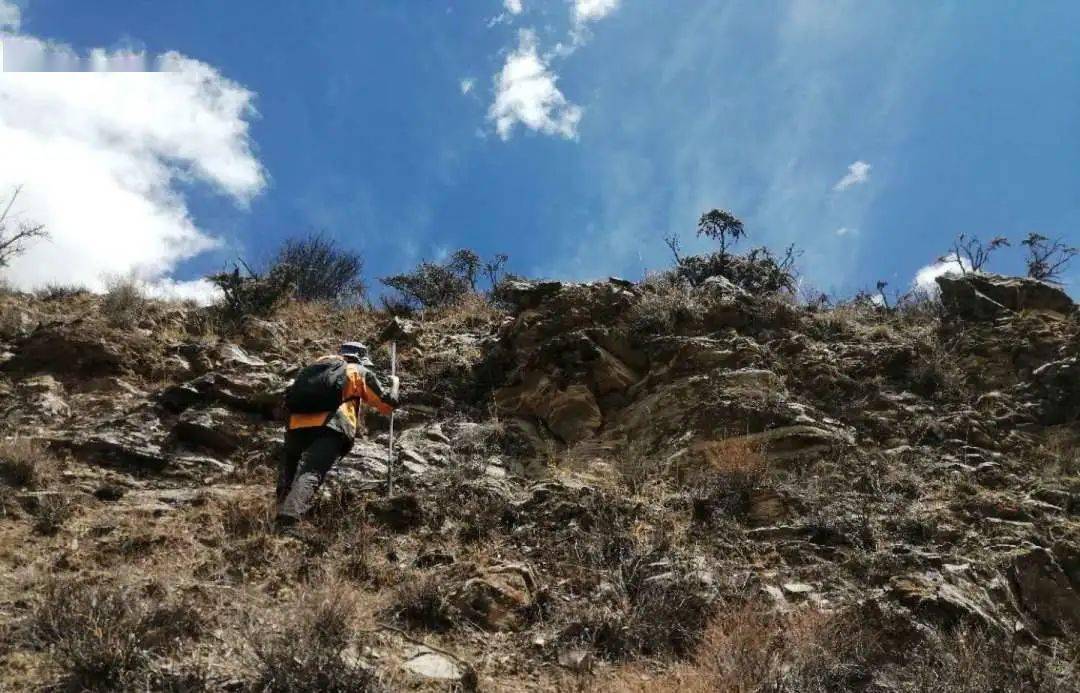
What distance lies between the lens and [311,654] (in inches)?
144

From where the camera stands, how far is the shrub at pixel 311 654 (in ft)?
11.7

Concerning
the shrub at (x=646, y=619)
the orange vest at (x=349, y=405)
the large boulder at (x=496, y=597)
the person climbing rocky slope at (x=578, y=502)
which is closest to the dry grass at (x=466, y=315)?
the person climbing rocky slope at (x=578, y=502)

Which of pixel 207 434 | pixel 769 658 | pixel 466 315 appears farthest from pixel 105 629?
pixel 466 315

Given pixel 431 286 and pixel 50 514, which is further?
pixel 431 286

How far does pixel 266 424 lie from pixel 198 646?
3.94 meters

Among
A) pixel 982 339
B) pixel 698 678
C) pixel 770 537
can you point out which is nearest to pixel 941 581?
pixel 770 537

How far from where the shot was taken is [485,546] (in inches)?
227

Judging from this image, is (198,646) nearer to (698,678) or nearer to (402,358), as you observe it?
(698,678)

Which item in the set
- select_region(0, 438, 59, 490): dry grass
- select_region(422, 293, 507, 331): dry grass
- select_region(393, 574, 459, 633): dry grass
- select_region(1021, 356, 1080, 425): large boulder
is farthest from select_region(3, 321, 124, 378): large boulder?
select_region(1021, 356, 1080, 425): large boulder

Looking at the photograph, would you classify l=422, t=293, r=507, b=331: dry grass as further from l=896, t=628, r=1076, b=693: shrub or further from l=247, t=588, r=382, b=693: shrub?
l=896, t=628, r=1076, b=693: shrub

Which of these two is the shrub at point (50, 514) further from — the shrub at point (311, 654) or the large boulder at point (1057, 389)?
the large boulder at point (1057, 389)

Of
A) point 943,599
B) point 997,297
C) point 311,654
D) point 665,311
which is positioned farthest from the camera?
point 997,297

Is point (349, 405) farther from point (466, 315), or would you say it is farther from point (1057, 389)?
point (1057, 389)

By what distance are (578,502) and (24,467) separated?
14.2ft
